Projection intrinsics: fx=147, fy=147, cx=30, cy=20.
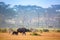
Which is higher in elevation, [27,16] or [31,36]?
[27,16]

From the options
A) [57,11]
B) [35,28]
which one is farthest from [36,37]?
[57,11]

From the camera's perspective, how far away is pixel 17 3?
229 cm

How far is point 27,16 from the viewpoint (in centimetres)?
229

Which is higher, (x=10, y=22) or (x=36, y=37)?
(x=10, y=22)

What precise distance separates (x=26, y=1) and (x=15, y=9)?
0.21 meters

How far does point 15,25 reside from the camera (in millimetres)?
2268

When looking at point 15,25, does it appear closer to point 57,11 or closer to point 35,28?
point 35,28

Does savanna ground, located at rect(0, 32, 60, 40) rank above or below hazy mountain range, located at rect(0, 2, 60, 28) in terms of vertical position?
below

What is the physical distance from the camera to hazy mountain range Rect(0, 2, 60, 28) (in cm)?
226

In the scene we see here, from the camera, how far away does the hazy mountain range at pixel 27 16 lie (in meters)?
2.26

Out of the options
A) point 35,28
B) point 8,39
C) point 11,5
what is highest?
point 11,5

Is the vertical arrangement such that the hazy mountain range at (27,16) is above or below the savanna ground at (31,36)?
above

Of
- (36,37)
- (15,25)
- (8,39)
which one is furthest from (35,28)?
(8,39)

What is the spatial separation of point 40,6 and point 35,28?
13.8 inches
